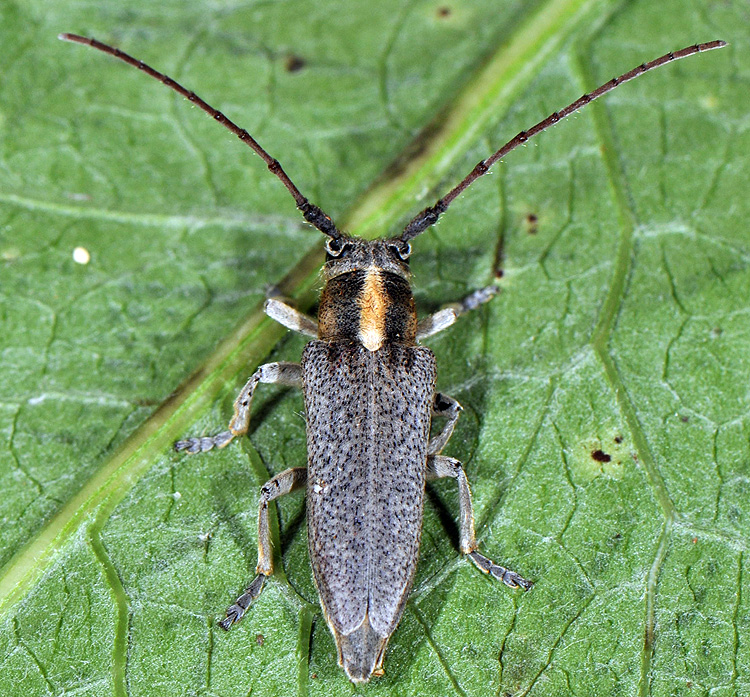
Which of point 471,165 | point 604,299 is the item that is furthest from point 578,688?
point 471,165

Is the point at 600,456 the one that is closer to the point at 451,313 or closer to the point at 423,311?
the point at 451,313

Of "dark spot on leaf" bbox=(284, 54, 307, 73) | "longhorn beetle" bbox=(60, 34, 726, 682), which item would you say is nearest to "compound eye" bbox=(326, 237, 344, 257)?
"longhorn beetle" bbox=(60, 34, 726, 682)

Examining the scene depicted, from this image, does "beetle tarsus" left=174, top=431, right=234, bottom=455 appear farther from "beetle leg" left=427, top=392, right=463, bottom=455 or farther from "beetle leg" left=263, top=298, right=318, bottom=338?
"beetle leg" left=427, top=392, right=463, bottom=455

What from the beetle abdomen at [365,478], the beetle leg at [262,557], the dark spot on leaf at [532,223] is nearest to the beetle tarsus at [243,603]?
the beetle leg at [262,557]

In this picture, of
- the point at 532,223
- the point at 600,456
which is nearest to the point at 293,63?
the point at 532,223

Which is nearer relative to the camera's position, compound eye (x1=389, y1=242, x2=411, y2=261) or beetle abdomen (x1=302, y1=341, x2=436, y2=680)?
beetle abdomen (x1=302, y1=341, x2=436, y2=680)

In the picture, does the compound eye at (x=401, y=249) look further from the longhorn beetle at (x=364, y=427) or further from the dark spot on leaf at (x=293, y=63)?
the dark spot on leaf at (x=293, y=63)
